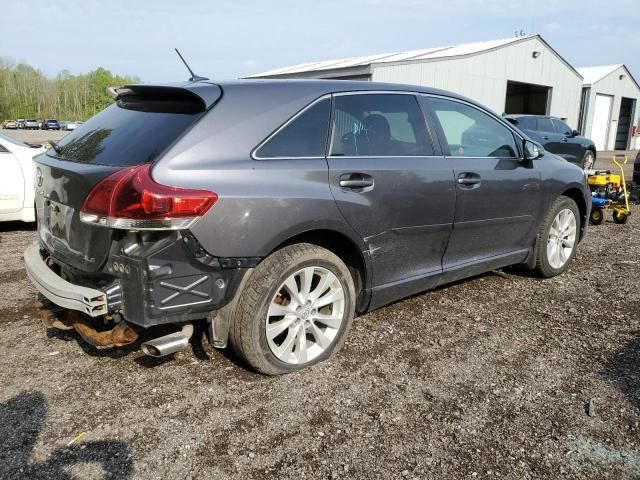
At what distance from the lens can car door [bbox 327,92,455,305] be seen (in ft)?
10.4

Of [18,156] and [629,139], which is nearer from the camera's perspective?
[18,156]

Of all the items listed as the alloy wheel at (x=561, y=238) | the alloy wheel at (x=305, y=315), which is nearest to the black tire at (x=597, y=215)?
the alloy wheel at (x=561, y=238)

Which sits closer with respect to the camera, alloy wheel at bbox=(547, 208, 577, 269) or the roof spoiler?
the roof spoiler

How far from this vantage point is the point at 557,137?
48.6ft

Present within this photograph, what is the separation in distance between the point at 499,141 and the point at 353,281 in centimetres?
191

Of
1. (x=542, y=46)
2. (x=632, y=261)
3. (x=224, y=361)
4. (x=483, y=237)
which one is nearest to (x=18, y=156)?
(x=224, y=361)

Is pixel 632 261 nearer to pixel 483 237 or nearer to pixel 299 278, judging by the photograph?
pixel 483 237

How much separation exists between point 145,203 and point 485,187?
260cm

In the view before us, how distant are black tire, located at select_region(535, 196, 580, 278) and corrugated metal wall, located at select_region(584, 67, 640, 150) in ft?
98.5

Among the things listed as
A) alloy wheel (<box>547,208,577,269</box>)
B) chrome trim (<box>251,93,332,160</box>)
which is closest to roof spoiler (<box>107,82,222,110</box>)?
chrome trim (<box>251,93,332,160</box>)

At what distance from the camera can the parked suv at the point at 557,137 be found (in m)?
14.1

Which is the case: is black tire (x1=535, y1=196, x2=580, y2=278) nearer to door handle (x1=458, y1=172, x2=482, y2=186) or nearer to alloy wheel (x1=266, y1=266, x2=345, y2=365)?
door handle (x1=458, y1=172, x2=482, y2=186)

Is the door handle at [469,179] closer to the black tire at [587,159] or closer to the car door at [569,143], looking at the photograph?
the car door at [569,143]

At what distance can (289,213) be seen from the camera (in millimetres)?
2820
